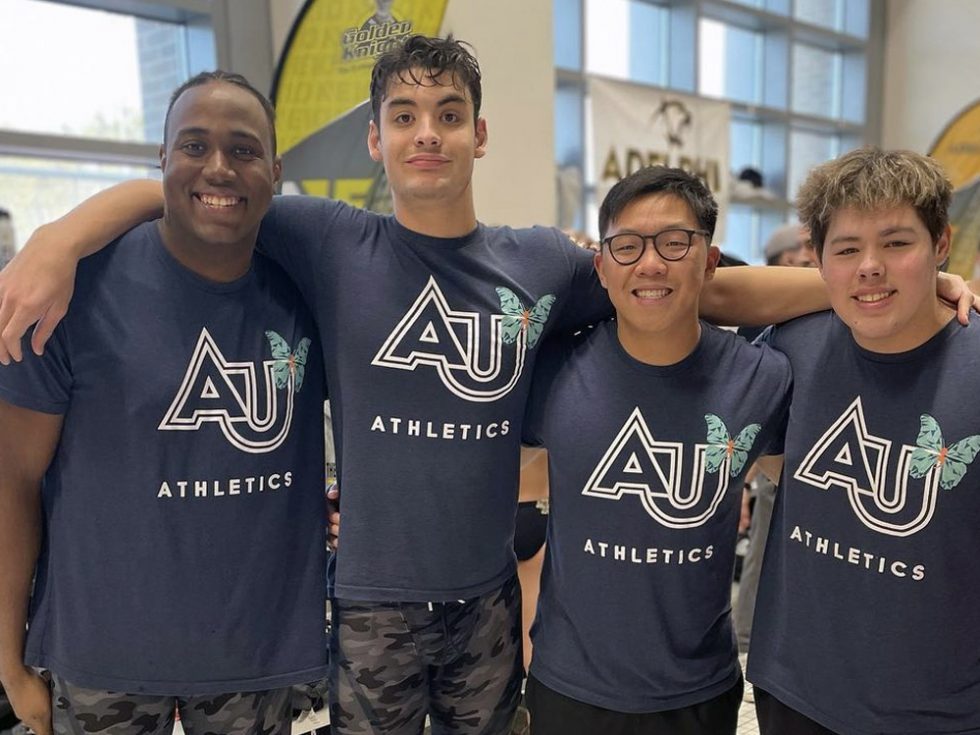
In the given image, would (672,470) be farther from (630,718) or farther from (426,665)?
(426,665)

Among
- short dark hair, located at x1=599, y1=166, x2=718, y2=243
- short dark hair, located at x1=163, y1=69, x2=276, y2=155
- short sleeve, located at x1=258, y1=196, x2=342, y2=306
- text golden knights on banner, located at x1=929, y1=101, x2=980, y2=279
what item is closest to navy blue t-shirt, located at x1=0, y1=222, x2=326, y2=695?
short sleeve, located at x1=258, y1=196, x2=342, y2=306

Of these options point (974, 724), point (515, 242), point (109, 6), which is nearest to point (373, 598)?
point (515, 242)

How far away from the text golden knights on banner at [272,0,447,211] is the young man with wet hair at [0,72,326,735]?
120cm

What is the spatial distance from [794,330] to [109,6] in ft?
11.4

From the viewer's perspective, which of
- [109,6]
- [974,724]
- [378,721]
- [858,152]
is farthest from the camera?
[109,6]

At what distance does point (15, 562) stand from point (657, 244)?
1298 mm

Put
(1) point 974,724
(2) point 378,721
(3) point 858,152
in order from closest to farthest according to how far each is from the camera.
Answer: (1) point 974,724
(3) point 858,152
(2) point 378,721

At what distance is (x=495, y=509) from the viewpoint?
160cm

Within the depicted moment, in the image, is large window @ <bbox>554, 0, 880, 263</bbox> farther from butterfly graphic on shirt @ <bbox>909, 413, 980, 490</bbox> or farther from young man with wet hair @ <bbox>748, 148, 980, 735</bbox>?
butterfly graphic on shirt @ <bbox>909, 413, 980, 490</bbox>

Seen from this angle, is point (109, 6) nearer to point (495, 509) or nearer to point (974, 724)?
point (495, 509)

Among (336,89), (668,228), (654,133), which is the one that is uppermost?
(654,133)

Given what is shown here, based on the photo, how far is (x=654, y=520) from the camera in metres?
1.50

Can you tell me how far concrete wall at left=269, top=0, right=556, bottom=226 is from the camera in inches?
157

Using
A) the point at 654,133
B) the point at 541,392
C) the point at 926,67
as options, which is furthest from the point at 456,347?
the point at 926,67
